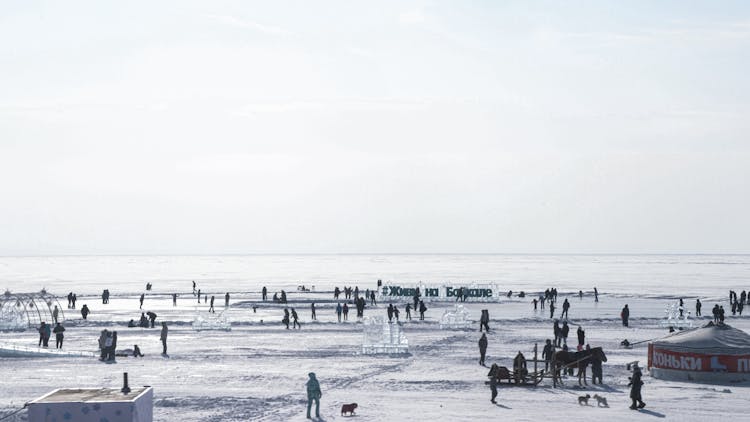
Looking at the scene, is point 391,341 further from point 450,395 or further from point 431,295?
point 431,295

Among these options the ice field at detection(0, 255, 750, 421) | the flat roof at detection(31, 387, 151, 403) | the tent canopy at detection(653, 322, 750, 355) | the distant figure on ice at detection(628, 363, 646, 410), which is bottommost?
the ice field at detection(0, 255, 750, 421)

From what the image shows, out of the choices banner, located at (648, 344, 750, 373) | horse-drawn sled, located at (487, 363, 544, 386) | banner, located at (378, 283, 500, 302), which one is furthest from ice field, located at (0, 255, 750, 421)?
banner, located at (378, 283, 500, 302)

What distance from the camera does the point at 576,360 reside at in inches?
1166

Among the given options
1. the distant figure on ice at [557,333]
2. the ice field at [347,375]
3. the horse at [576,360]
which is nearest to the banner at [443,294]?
the ice field at [347,375]

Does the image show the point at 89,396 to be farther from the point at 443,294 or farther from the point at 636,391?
the point at 443,294

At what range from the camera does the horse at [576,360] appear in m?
28.8

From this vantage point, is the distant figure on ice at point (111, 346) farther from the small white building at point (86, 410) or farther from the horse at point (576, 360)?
the small white building at point (86, 410)

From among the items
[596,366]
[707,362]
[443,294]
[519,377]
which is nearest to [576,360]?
[596,366]

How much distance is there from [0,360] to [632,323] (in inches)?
1329

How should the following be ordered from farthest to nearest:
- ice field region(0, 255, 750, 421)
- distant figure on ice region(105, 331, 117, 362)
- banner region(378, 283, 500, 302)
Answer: banner region(378, 283, 500, 302) → distant figure on ice region(105, 331, 117, 362) → ice field region(0, 255, 750, 421)

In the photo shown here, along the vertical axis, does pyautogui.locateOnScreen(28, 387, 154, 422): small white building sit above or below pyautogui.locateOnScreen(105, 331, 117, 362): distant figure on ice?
above

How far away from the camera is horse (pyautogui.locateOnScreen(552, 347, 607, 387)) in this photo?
1136 inches

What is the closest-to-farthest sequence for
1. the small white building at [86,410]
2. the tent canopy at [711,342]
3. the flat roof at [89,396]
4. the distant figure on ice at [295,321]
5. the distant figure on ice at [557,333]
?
the small white building at [86,410]
the flat roof at [89,396]
the tent canopy at [711,342]
the distant figure on ice at [557,333]
the distant figure on ice at [295,321]

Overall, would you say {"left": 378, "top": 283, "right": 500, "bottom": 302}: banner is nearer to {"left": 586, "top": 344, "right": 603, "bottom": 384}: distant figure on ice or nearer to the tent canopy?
the tent canopy
